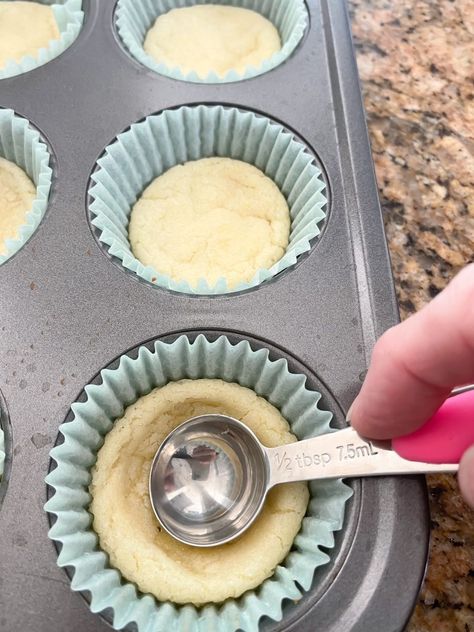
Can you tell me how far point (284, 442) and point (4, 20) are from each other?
164cm

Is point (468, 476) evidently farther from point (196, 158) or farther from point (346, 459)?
point (196, 158)

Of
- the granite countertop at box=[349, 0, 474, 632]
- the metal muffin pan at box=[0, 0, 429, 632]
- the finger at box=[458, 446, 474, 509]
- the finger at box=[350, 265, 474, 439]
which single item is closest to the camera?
the finger at box=[350, 265, 474, 439]

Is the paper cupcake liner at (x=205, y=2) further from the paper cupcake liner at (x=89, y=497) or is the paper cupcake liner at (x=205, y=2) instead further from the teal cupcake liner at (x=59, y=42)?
the paper cupcake liner at (x=89, y=497)

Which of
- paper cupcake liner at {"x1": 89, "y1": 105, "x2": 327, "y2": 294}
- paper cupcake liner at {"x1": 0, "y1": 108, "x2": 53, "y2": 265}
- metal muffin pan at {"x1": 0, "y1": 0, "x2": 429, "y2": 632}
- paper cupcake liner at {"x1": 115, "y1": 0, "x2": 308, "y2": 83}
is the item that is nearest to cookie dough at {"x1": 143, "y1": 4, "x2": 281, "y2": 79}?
paper cupcake liner at {"x1": 115, "y1": 0, "x2": 308, "y2": 83}

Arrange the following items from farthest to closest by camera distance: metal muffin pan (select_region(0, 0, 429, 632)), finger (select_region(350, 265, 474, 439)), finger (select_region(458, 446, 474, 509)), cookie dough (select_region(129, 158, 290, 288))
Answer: cookie dough (select_region(129, 158, 290, 288))
metal muffin pan (select_region(0, 0, 429, 632))
finger (select_region(458, 446, 474, 509))
finger (select_region(350, 265, 474, 439))

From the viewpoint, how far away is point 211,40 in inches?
68.4

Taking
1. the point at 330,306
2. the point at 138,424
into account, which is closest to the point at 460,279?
the point at 330,306

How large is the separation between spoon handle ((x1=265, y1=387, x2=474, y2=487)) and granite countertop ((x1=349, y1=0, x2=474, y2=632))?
0.29m

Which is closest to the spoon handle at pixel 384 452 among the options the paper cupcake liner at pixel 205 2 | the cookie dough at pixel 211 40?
the paper cupcake liner at pixel 205 2

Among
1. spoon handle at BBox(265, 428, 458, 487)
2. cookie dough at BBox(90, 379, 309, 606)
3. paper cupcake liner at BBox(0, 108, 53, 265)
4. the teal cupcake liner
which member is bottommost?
cookie dough at BBox(90, 379, 309, 606)

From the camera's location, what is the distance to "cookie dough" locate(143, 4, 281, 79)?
5.49ft

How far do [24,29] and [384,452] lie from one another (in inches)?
67.5

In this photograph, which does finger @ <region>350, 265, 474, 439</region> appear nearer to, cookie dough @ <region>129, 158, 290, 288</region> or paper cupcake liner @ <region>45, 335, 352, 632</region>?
paper cupcake liner @ <region>45, 335, 352, 632</region>

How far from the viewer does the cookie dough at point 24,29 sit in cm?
171
